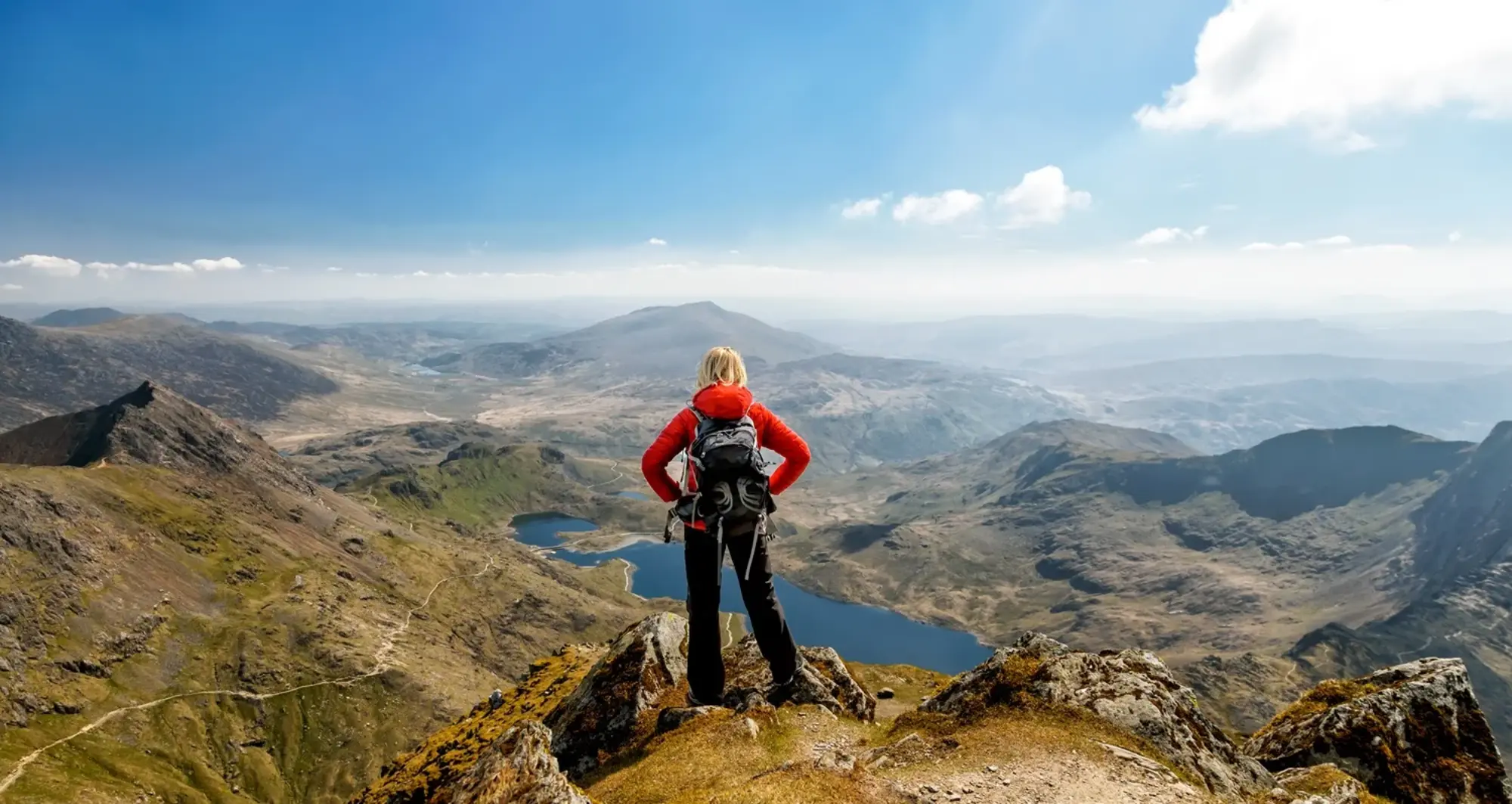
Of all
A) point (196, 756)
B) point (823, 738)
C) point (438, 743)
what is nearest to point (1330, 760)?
point (823, 738)

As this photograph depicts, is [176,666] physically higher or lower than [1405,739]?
lower

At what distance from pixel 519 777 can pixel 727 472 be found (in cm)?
716

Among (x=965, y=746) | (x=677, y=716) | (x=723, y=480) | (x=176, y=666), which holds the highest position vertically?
(x=723, y=480)

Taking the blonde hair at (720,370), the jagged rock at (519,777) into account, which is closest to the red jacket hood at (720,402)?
the blonde hair at (720,370)

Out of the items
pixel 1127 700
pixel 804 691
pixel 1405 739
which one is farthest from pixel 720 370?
pixel 1405 739

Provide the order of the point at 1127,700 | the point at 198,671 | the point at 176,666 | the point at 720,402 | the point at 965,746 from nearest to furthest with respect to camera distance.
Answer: the point at 965,746
the point at 720,402
the point at 1127,700
the point at 176,666
the point at 198,671

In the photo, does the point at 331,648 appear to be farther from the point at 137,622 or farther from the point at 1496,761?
the point at 1496,761

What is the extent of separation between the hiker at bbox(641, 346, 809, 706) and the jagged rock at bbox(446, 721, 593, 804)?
4.63 m

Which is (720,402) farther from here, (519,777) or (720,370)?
(519,777)

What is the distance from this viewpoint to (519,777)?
1228cm

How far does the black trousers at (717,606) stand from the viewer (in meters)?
15.5

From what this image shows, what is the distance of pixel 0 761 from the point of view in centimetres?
10488

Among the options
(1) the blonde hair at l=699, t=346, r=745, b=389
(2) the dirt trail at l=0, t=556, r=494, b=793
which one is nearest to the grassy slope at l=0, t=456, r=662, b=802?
(2) the dirt trail at l=0, t=556, r=494, b=793

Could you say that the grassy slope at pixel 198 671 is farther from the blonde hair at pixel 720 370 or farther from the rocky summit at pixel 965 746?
the blonde hair at pixel 720 370
